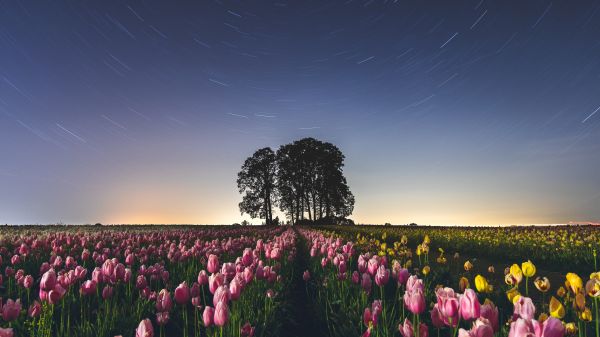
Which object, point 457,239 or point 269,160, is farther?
point 269,160

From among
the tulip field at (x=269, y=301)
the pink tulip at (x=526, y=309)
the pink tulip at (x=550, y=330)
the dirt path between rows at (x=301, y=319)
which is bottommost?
the dirt path between rows at (x=301, y=319)

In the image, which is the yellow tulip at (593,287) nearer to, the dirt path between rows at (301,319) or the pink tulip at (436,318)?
the pink tulip at (436,318)

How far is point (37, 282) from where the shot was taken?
289 inches

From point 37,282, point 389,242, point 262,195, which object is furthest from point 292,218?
point 37,282

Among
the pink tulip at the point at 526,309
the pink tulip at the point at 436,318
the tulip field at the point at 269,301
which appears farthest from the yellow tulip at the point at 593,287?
the pink tulip at the point at 436,318

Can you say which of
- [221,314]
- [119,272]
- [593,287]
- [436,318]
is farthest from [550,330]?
[119,272]

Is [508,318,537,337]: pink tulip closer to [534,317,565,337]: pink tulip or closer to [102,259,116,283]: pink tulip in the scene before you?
[534,317,565,337]: pink tulip

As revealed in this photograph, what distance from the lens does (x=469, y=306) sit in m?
2.41

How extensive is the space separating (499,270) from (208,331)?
10996 millimetres

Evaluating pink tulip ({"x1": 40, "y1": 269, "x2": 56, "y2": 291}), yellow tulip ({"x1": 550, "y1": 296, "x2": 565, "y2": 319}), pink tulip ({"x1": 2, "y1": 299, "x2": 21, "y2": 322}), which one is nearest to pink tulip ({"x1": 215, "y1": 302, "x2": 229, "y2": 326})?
pink tulip ({"x1": 2, "y1": 299, "x2": 21, "y2": 322})

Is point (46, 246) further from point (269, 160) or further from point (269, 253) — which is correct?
point (269, 160)

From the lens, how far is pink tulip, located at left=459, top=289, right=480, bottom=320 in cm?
238

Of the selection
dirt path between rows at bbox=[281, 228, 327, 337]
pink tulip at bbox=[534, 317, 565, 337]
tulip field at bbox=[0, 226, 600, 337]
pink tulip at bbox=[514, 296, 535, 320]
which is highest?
pink tulip at bbox=[534, 317, 565, 337]

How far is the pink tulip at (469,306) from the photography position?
2379 millimetres
